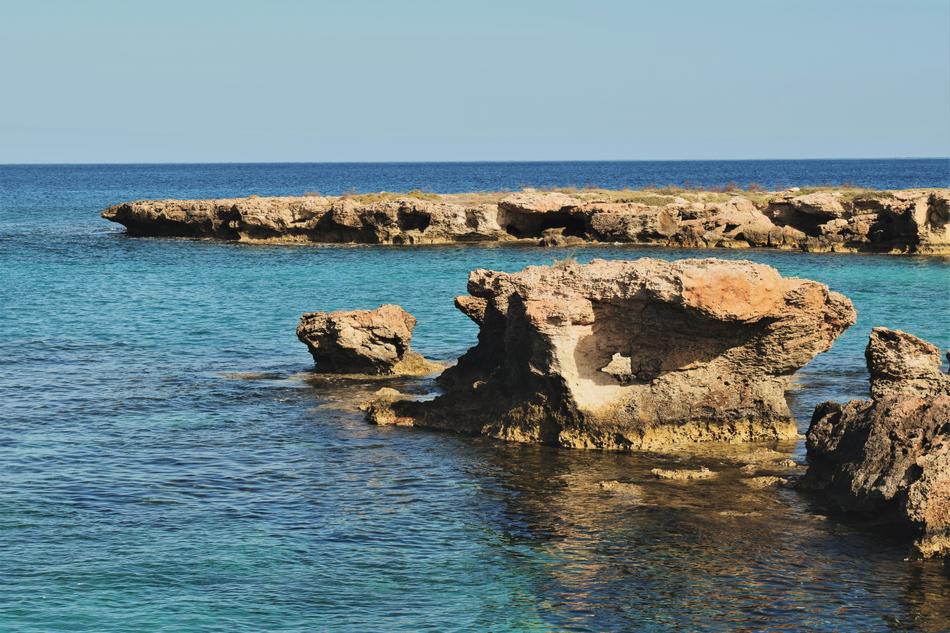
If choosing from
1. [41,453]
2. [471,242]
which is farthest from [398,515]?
[471,242]

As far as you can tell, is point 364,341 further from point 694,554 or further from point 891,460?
point 891,460

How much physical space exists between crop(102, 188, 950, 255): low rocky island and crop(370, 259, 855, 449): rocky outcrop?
41795 mm

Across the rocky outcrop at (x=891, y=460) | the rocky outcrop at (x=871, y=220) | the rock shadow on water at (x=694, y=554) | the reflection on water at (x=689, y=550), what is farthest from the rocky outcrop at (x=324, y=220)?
the rocky outcrop at (x=891, y=460)

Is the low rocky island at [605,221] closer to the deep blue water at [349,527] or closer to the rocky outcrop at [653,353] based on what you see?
the deep blue water at [349,527]

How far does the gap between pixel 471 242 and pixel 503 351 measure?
139 ft

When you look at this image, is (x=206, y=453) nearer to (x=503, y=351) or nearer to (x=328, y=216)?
(x=503, y=351)

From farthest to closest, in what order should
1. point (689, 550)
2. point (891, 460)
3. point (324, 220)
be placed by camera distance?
point (324, 220) < point (891, 460) < point (689, 550)

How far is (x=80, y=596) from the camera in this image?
591 inches

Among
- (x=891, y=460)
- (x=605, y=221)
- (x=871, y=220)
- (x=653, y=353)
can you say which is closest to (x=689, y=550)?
(x=891, y=460)

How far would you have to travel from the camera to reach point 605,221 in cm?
6612

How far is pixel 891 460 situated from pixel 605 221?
162 feet

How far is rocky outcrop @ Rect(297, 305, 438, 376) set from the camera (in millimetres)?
29812

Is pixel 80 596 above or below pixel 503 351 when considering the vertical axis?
below

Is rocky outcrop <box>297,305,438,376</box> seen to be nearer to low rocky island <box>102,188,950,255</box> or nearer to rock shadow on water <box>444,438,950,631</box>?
rock shadow on water <box>444,438,950,631</box>
